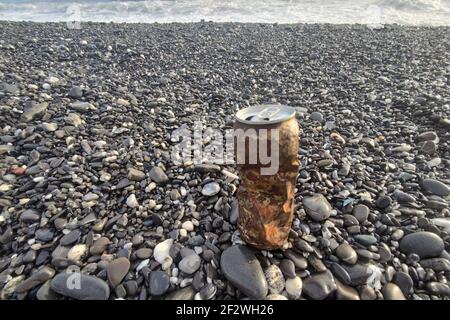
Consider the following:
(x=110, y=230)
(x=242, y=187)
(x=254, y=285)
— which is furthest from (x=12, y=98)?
(x=254, y=285)

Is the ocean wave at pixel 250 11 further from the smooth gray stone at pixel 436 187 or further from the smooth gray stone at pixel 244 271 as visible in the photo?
the smooth gray stone at pixel 244 271

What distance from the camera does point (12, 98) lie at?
150 inches

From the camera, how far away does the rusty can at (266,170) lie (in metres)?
1.62

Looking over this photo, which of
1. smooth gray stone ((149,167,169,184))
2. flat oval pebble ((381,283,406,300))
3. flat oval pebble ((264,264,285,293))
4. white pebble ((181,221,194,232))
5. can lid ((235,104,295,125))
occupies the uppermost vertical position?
can lid ((235,104,295,125))

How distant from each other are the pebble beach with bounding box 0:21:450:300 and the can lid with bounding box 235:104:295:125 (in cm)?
85

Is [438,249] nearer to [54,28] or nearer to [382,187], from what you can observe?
[382,187]

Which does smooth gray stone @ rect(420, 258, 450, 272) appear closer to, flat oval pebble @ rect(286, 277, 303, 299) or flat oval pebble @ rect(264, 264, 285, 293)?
flat oval pebble @ rect(286, 277, 303, 299)

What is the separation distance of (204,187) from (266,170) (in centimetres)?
95

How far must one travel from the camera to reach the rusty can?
63.9 inches

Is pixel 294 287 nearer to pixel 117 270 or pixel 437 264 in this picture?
pixel 437 264

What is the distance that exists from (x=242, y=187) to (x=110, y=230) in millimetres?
1062

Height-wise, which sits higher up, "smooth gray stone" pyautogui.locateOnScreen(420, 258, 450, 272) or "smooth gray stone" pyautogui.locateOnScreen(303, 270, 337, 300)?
"smooth gray stone" pyautogui.locateOnScreen(420, 258, 450, 272)
